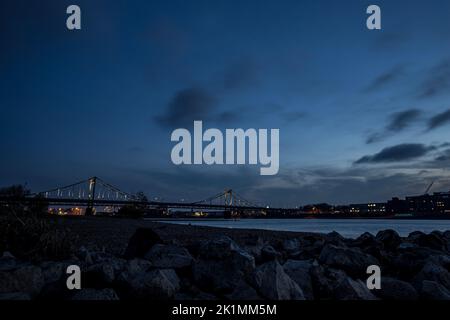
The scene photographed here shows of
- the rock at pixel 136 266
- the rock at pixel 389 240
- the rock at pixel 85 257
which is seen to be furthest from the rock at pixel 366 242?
the rock at pixel 85 257

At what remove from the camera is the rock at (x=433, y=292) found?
4092 millimetres

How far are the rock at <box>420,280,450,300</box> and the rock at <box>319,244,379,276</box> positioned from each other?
1183 millimetres

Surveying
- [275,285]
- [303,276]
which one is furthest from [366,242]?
[275,285]

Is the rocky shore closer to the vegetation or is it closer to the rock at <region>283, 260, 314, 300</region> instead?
the rock at <region>283, 260, 314, 300</region>

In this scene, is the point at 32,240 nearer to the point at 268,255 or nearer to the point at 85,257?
the point at 85,257

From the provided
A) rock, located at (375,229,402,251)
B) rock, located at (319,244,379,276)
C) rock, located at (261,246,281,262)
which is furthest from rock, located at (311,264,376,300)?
rock, located at (375,229,402,251)

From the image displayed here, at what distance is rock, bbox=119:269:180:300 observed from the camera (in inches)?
146

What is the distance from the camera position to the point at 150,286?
372 centimetres

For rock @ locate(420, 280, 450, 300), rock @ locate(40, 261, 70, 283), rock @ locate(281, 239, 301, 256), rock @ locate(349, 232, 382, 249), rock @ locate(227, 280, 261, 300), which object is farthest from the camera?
rock @ locate(349, 232, 382, 249)

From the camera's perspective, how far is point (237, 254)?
15.2ft

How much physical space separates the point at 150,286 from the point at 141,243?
257 cm
